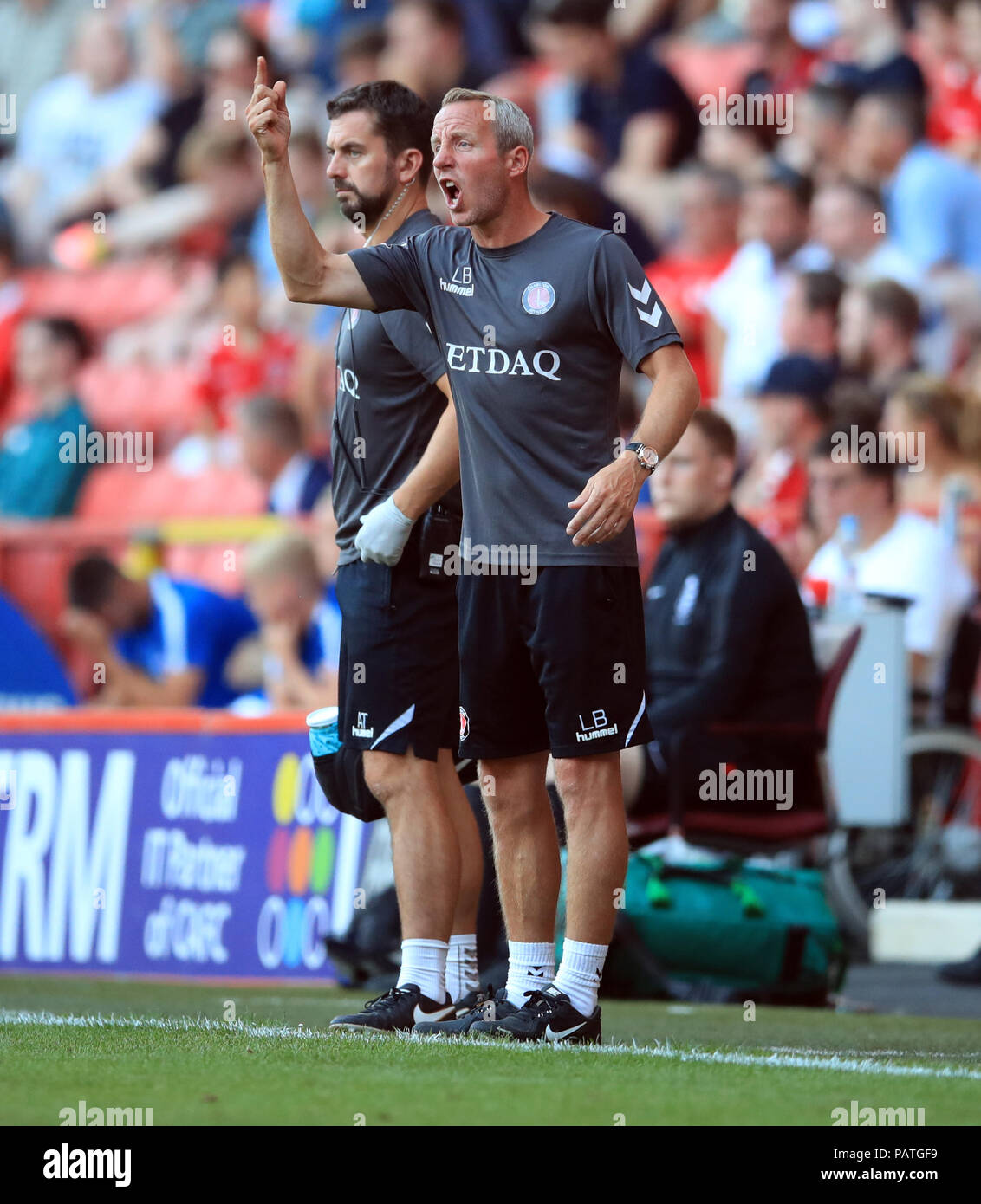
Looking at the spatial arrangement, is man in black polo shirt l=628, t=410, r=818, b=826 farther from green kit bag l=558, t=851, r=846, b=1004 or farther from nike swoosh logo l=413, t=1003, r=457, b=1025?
nike swoosh logo l=413, t=1003, r=457, b=1025

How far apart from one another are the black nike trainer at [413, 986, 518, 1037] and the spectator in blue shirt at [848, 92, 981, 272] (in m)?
7.33

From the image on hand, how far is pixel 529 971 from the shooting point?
17.3 feet

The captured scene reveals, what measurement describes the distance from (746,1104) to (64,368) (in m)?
11.4

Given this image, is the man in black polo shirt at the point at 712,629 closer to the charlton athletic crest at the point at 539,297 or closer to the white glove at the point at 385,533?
the white glove at the point at 385,533

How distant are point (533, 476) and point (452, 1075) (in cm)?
153

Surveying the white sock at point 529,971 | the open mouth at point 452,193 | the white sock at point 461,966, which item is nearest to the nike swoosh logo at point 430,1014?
the white sock at point 529,971

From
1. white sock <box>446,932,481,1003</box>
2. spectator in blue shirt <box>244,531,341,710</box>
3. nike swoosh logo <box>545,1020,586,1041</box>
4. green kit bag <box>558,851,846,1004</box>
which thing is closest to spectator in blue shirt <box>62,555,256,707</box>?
spectator in blue shirt <box>244,531,341,710</box>

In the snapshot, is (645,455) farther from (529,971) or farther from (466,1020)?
(466,1020)

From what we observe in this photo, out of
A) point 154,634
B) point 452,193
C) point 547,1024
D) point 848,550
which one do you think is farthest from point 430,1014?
point 154,634

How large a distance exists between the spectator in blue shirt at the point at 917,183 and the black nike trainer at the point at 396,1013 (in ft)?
24.1

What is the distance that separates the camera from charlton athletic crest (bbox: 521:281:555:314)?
5094 mm

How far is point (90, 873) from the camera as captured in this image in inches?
366
